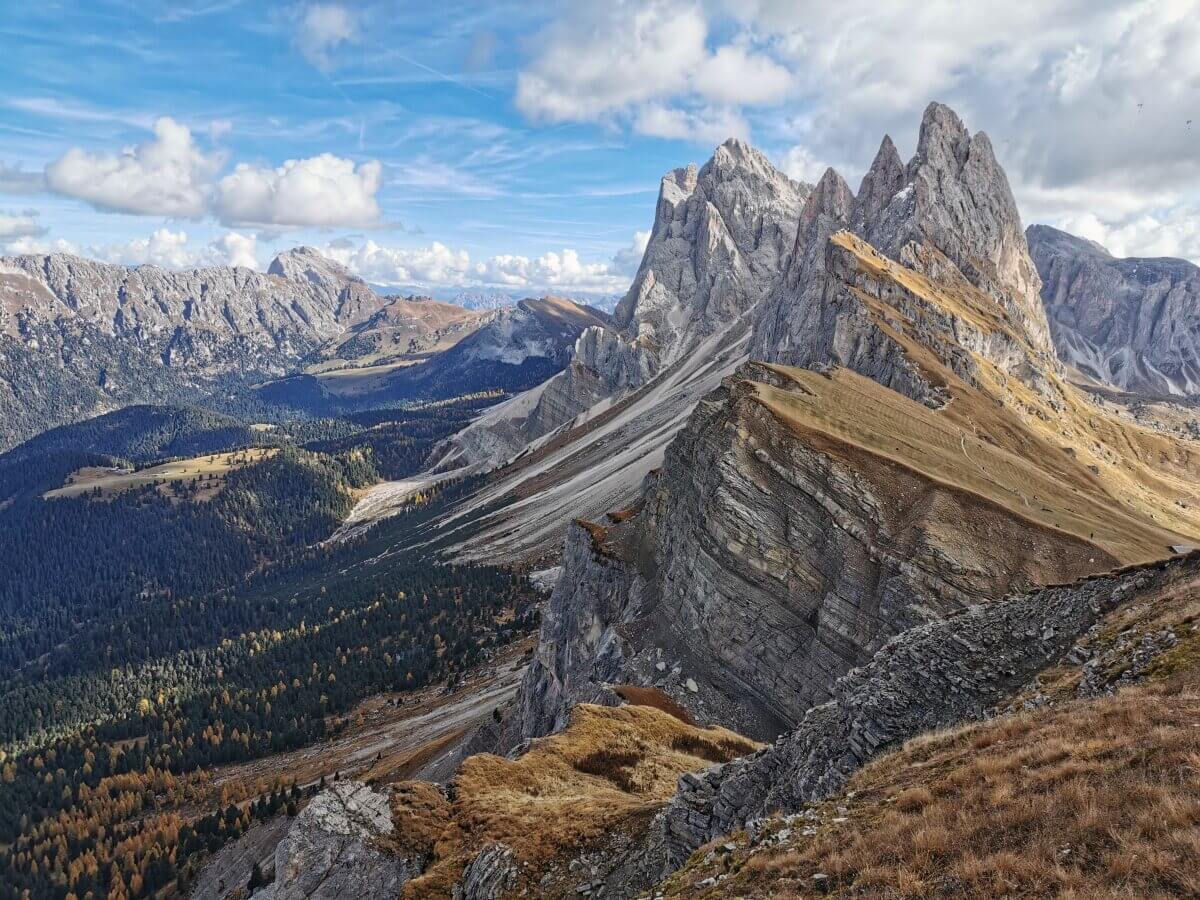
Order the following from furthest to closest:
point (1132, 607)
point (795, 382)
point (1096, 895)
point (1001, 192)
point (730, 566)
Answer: point (1001, 192) < point (795, 382) < point (730, 566) < point (1132, 607) < point (1096, 895)

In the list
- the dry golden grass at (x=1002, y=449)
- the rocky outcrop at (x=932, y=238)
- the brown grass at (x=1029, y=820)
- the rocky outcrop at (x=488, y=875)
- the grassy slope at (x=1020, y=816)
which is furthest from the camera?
the rocky outcrop at (x=932, y=238)

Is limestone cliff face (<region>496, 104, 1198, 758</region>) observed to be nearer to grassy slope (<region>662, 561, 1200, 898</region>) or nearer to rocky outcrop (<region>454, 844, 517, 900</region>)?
grassy slope (<region>662, 561, 1200, 898</region>)

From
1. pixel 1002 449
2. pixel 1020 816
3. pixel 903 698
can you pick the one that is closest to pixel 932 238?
pixel 1002 449

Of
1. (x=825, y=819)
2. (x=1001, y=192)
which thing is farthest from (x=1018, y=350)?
(x=825, y=819)

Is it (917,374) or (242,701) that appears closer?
(917,374)

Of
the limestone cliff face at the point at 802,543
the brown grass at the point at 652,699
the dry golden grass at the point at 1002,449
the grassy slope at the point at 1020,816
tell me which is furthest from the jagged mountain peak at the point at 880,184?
the grassy slope at the point at 1020,816

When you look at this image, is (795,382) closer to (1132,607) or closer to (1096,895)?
(1132,607)

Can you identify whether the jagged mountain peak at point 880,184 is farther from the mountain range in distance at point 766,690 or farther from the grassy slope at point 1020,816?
the grassy slope at point 1020,816
